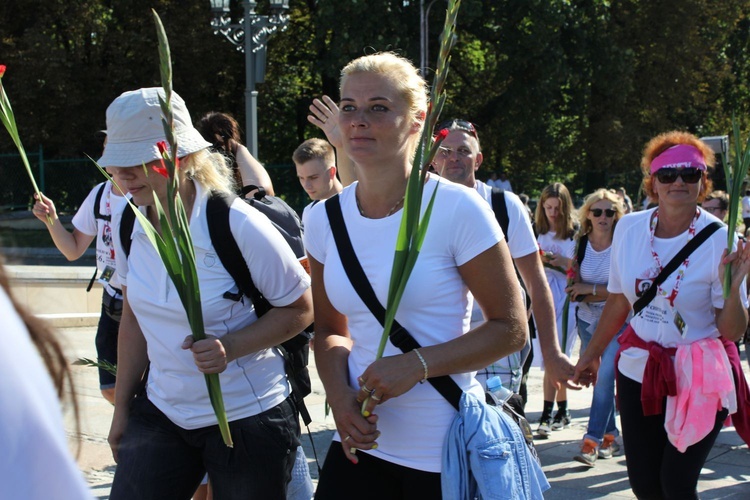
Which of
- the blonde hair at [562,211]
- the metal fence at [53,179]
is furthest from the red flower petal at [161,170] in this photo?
the metal fence at [53,179]

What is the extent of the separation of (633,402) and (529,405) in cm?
392

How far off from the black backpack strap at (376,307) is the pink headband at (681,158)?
6.62ft

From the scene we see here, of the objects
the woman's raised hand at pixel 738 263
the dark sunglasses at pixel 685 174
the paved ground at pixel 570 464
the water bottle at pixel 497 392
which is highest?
the dark sunglasses at pixel 685 174

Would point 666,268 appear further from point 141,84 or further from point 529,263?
point 141,84

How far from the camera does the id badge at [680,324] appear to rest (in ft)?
13.9

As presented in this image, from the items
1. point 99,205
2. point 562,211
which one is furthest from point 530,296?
point 562,211

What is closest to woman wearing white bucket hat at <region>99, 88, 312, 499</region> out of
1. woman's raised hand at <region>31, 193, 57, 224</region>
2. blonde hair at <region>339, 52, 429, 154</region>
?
blonde hair at <region>339, 52, 429, 154</region>

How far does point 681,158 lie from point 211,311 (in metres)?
2.31

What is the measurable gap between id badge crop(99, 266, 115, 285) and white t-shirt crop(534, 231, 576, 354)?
347cm

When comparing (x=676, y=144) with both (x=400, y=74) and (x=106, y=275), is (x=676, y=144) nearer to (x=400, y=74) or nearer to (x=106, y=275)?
(x=400, y=74)

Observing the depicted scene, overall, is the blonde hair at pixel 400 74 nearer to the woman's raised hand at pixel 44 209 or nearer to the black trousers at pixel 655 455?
the black trousers at pixel 655 455

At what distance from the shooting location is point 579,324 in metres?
7.39

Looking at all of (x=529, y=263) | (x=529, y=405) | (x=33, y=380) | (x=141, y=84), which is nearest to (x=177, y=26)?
(x=141, y=84)

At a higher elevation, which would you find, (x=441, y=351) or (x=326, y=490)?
(x=441, y=351)
